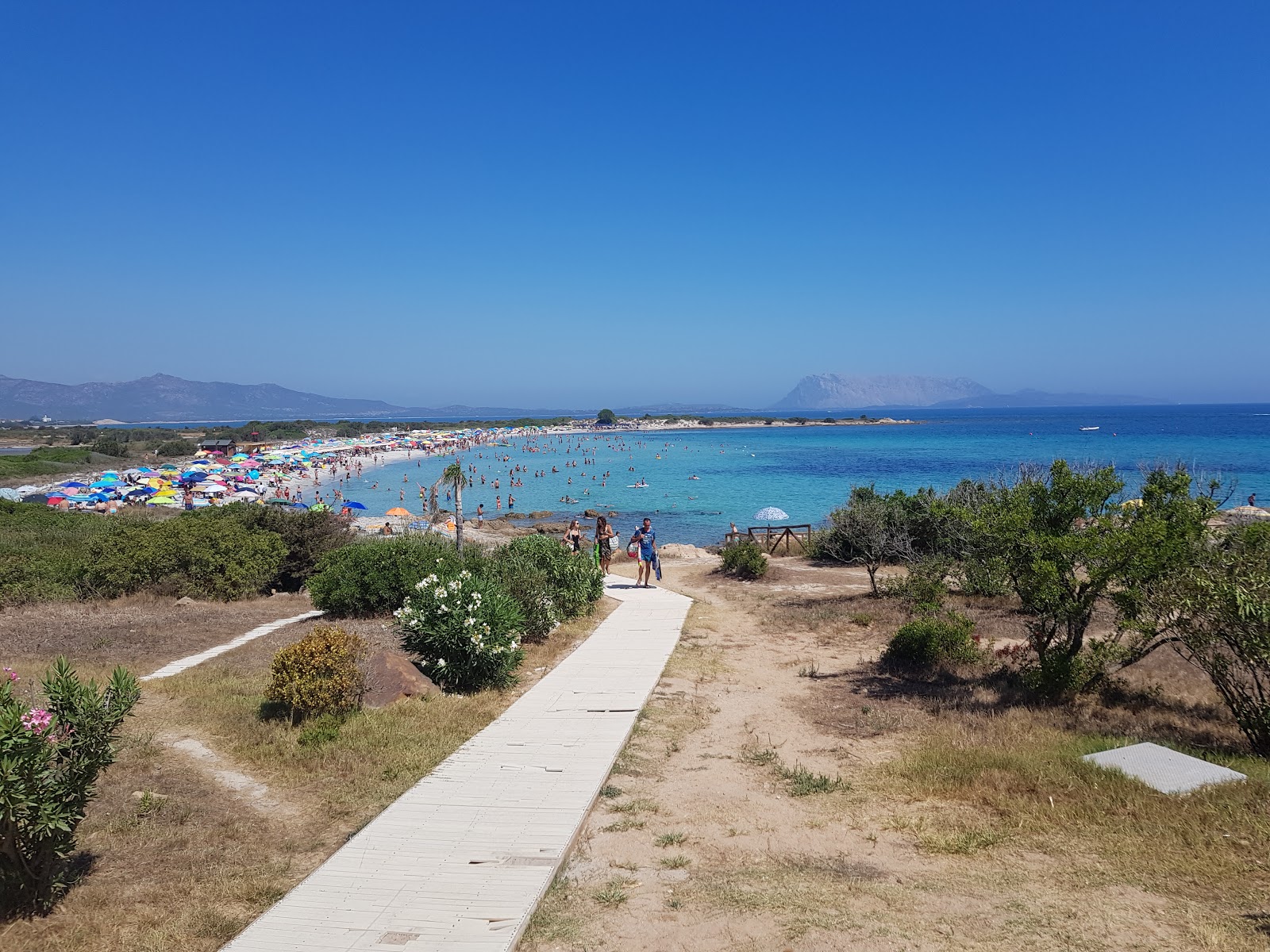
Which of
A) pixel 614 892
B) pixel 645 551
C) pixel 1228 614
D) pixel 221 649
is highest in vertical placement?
pixel 1228 614

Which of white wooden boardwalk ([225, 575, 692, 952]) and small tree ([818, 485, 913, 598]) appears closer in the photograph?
white wooden boardwalk ([225, 575, 692, 952])

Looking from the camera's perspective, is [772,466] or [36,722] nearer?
[36,722]

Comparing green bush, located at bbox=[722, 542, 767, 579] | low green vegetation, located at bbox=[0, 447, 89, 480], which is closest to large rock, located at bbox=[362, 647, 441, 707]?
green bush, located at bbox=[722, 542, 767, 579]

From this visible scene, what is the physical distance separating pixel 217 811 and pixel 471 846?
235 centimetres

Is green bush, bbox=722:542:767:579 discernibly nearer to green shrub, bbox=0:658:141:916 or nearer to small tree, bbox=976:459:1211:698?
small tree, bbox=976:459:1211:698

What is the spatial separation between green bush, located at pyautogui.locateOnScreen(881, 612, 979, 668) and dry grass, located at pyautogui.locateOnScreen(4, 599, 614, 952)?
5.81 meters

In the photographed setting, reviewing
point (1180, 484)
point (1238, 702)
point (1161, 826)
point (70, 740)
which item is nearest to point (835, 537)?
point (1180, 484)

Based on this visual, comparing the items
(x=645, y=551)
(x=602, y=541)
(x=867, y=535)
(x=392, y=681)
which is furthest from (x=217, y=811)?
(x=867, y=535)

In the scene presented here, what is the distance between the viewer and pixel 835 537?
77.0 ft

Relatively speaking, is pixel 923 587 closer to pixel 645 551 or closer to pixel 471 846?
pixel 645 551

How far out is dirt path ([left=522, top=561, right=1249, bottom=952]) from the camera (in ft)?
14.9

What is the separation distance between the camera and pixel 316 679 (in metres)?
8.65

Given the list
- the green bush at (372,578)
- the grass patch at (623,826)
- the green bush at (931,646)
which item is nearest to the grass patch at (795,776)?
the grass patch at (623,826)

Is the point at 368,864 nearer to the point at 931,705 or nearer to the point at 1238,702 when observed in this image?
the point at 931,705
